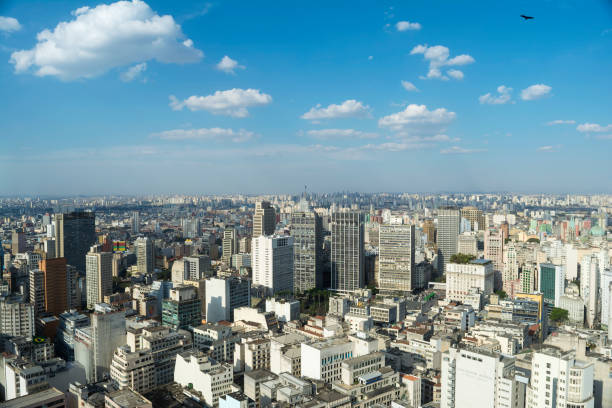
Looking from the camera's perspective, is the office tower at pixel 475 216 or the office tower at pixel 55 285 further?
the office tower at pixel 475 216

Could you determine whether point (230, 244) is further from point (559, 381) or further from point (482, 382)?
point (559, 381)

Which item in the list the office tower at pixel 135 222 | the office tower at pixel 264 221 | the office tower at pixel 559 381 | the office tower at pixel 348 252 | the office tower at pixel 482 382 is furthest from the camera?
the office tower at pixel 135 222

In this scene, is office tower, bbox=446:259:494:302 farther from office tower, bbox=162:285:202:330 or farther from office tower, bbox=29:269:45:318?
office tower, bbox=29:269:45:318

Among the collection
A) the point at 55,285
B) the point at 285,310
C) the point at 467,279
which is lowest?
the point at 285,310

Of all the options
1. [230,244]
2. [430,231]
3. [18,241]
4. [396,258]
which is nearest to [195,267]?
[230,244]

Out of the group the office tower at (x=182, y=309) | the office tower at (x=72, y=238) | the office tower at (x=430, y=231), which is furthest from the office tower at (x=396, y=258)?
the office tower at (x=72, y=238)

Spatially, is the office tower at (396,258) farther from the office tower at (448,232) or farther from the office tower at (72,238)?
the office tower at (72,238)
